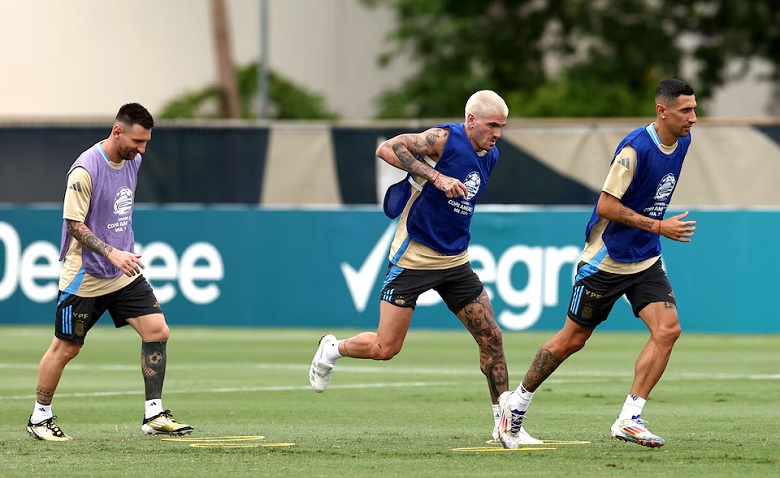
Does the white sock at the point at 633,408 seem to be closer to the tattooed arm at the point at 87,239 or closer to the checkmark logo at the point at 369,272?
the tattooed arm at the point at 87,239

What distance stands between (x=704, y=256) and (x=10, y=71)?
98.8 ft

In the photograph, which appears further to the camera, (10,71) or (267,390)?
(10,71)

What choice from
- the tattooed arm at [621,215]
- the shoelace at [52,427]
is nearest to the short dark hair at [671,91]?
the tattooed arm at [621,215]

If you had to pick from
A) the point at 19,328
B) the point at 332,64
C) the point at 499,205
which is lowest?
the point at 19,328

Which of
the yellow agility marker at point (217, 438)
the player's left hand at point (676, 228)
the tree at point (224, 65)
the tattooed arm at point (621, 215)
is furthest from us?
the tree at point (224, 65)

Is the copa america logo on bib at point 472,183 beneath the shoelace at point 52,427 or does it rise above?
above

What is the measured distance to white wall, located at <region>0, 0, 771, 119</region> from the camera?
46.8 metres

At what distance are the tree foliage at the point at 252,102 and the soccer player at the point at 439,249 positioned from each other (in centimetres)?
3225

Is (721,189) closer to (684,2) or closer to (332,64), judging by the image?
(684,2)

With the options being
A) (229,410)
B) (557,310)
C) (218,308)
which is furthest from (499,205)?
(229,410)

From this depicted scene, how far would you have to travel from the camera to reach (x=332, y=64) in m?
49.7

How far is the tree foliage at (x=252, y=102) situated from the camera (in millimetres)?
43156

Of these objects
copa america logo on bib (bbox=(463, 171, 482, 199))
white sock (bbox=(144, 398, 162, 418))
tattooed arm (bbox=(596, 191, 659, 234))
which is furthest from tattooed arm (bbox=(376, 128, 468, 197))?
white sock (bbox=(144, 398, 162, 418))

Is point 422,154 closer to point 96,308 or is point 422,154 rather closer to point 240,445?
point 240,445
